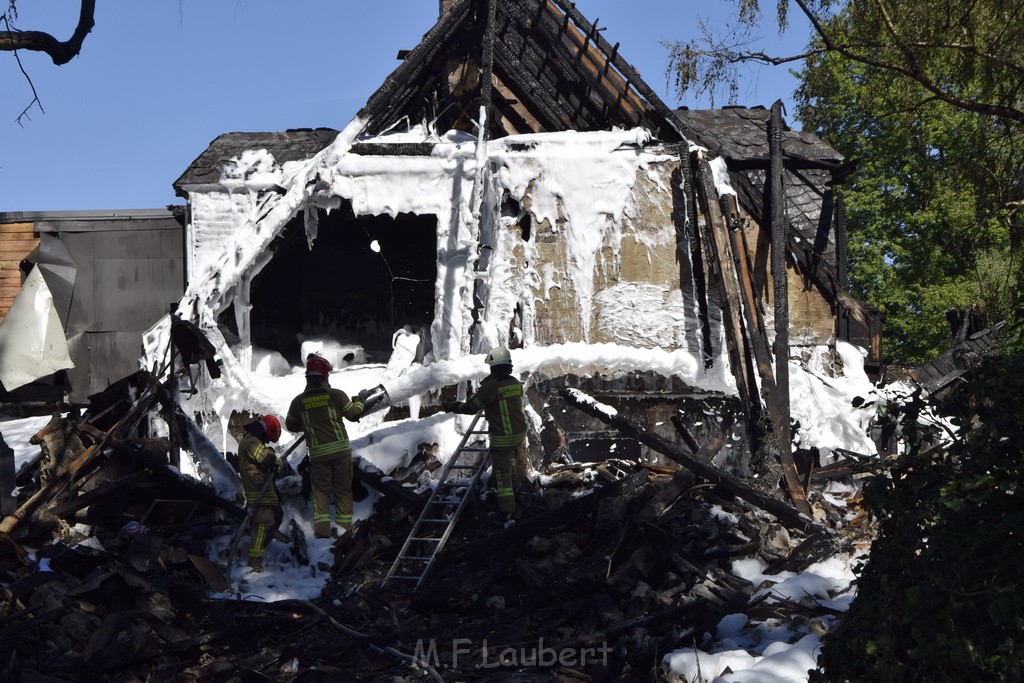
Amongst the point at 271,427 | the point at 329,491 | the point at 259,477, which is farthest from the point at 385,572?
the point at 271,427

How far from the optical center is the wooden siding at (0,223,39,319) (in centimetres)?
1411

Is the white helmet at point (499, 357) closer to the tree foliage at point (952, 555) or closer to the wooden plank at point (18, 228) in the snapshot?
the tree foliage at point (952, 555)

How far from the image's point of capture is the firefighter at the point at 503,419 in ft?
30.6

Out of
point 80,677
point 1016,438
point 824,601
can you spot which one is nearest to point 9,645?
point 80,677

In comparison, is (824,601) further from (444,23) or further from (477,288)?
(444,23)

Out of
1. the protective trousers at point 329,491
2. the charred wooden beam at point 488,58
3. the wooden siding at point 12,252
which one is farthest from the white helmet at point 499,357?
the wooden siding at point 12,252

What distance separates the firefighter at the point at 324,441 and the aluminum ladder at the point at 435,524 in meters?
0.76

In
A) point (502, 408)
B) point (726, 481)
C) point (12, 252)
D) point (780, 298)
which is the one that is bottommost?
point (726, 481)

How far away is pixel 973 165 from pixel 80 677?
8.39 metres

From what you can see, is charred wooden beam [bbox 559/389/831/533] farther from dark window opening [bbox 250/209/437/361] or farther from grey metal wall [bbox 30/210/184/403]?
grey metal wall [bbox 30/210/184/403]

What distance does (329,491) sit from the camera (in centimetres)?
956

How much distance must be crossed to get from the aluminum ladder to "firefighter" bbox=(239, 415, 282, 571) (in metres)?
1.25

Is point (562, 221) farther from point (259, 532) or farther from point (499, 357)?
point (259, 532)

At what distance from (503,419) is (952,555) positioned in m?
6.08
